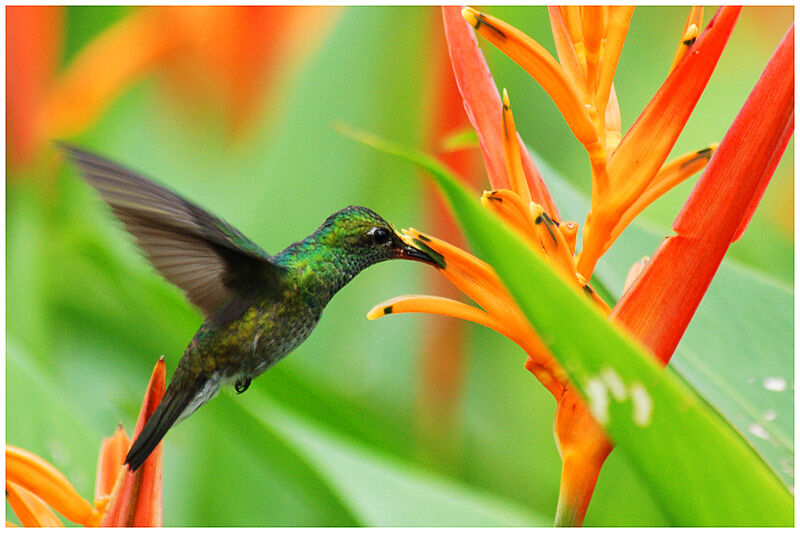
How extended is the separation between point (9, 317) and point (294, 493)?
0.34 metres

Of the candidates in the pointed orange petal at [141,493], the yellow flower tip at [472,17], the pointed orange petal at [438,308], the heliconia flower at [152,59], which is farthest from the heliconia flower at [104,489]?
the heliconia flower at [152,59]

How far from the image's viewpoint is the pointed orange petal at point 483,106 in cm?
43

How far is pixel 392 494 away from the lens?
1.87 feet

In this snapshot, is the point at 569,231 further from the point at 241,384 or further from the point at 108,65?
the point at 108,65

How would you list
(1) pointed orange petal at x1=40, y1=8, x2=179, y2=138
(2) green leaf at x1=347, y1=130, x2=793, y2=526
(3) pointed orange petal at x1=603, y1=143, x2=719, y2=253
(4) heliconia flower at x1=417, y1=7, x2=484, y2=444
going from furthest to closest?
(1) pointed orange petal at x1=40, y1=8, x2=179, y2=138 → (4) heliconia flower at x1=417, y1=7, x2=484, y2=444 → (3) pointed orange petal at x1=603, y1=143, x2=719, y2=253 → (2) green leaf at x1=347, y1=130, x2=793, y2=526

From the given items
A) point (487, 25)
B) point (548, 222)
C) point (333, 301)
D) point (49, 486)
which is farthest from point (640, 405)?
point (333, 301)

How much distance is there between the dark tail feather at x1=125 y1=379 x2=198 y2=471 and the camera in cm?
39

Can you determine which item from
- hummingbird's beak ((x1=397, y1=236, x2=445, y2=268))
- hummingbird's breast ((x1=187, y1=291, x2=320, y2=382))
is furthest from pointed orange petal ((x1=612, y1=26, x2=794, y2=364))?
hummingbird's breast ((x1=187, y1=291, x2=320, y2=382))

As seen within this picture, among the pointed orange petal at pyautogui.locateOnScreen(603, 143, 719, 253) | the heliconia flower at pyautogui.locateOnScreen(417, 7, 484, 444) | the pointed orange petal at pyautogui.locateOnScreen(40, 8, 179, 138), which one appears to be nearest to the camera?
the pointed orange petal at pyautogui.locateOnScreen(603, 143, 719, 253)

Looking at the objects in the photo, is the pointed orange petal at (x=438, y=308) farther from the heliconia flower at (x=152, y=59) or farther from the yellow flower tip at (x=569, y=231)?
the heliconia flower at (x=152, y=59)

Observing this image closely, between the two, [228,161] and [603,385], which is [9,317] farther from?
[603,385]

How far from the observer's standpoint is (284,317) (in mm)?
498

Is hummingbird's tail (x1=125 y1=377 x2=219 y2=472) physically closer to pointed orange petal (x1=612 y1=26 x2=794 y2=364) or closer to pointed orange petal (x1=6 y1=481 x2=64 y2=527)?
pointed orange petal (x1=6 y1=481 x2=64 y2=527)

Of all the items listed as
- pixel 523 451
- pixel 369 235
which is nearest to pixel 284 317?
pixel 369 235
